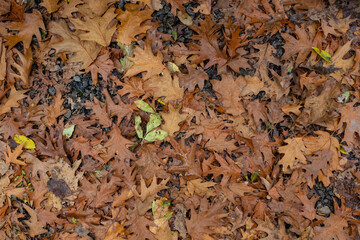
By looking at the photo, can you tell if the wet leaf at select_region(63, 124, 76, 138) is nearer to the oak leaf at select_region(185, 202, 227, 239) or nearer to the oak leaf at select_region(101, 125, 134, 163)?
the oak leaf at select_region(101, 125, 134, 163)

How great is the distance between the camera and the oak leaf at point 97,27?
95.3 inches

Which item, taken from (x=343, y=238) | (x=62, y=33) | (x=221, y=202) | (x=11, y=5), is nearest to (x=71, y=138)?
(x=62, y=33)

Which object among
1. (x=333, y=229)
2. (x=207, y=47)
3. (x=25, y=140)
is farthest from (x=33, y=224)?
(x=333, y=229)

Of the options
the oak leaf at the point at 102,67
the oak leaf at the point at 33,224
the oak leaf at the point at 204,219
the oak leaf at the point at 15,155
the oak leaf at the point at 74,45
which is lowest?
the oak leaf at the point at 33,224

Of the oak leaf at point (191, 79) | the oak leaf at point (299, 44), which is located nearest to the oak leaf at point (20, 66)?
the oak leaf at point (191, 79)

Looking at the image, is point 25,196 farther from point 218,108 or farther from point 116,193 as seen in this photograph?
point 218,108

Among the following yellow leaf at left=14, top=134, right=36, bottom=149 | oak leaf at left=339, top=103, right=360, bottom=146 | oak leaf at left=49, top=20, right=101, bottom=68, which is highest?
oak leaf at left=49, top=20, right=101, bottom=68

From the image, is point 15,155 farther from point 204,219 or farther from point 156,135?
point 204,219

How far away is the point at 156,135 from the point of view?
2.44m

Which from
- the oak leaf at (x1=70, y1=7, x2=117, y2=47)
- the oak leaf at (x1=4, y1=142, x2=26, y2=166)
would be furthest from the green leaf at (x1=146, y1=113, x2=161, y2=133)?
the oak leaf at (x1=4, y1=142, x2=26, y2=166)

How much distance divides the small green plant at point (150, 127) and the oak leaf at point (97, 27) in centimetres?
69

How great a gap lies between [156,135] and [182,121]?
27 cm

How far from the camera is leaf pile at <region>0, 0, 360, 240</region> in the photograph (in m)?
2.39

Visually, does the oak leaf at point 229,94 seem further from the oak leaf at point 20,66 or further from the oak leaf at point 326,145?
the oak leaf at point 20,66
